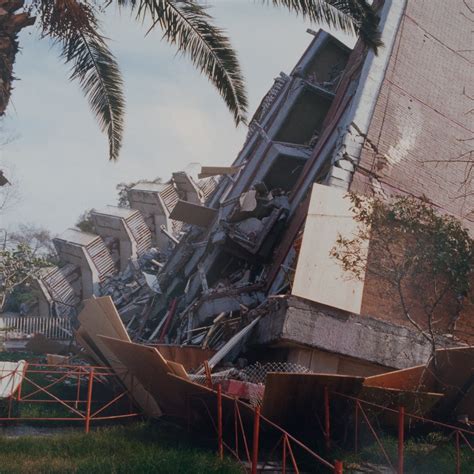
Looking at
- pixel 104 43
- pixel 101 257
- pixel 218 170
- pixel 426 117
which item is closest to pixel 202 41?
pixel 104 43

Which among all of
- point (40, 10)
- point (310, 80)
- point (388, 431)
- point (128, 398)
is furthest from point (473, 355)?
point (310, 80)

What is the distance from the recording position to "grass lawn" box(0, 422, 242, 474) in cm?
861

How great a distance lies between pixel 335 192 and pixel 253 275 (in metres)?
3.63

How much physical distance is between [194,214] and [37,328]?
10954mm

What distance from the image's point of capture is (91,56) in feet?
34.5

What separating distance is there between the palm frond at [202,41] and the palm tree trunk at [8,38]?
4.38 ft

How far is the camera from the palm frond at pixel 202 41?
9406 millimetres

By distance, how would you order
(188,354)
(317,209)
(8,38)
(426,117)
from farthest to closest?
1. (426,117)
2. (188,354)
3. (317,209)
4. (8,38)

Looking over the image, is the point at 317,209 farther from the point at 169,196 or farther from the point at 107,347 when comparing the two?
the point at 169,196

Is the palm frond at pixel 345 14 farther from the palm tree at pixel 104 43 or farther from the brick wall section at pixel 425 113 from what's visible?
the brick wall section at pixel 425 113

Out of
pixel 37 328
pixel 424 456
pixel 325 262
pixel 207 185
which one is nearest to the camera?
pixel 424 456

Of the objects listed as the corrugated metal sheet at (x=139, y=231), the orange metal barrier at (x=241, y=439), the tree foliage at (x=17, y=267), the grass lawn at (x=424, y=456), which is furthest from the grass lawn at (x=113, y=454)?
the tree foliage at (x=17, y=267)

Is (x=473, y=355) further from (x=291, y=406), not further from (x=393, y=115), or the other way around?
(x=393, y=115)

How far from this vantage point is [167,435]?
37.6 feet
